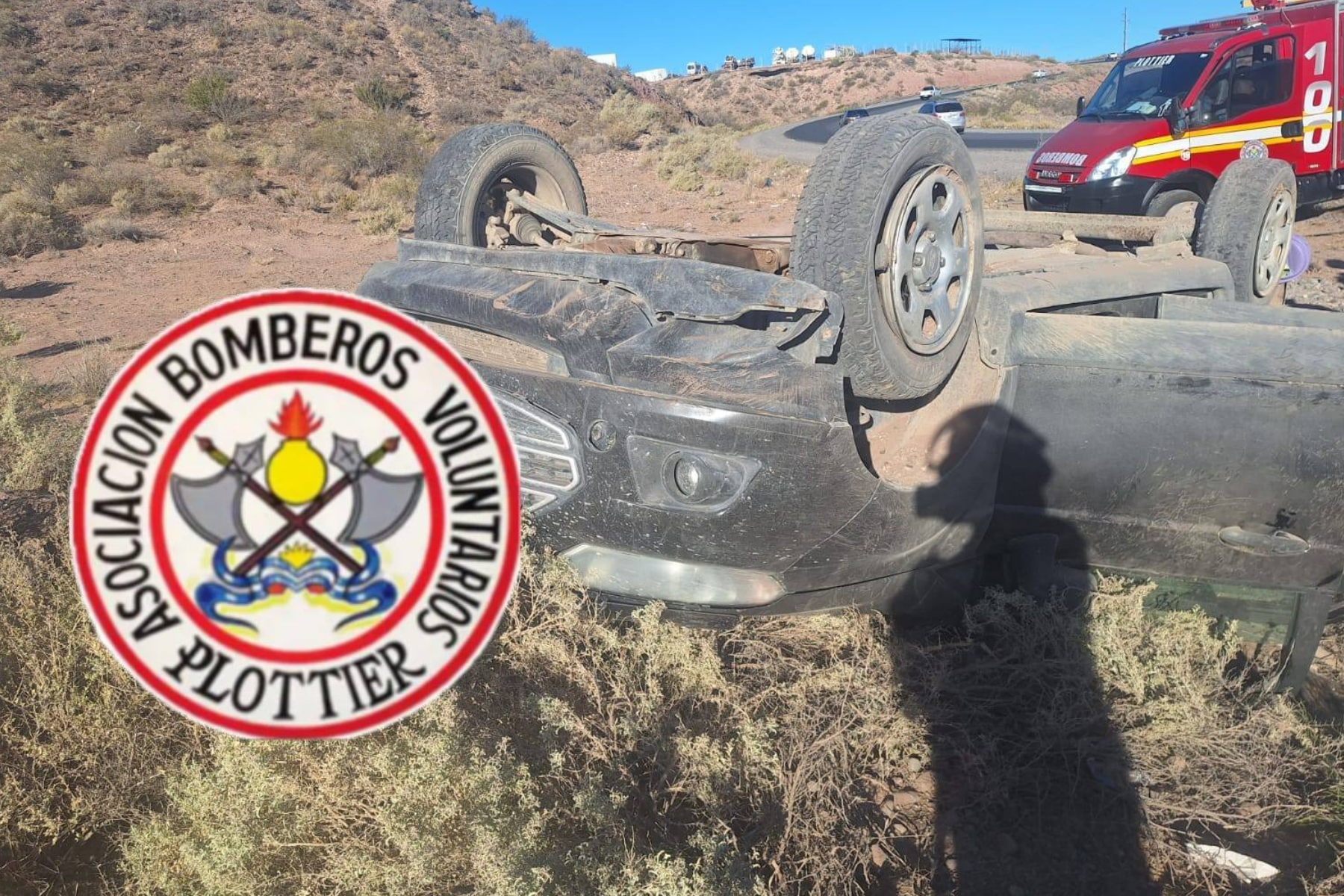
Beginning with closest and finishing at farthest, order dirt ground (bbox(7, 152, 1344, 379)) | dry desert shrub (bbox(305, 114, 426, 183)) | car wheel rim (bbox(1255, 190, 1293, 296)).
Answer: car wheel rim (bbox(1255, 190, 1293, 296)) < dirt ground (bbox(7, 152, 1344, 379)) < dry desert shrub (bbox(305, 114, 426, 183))

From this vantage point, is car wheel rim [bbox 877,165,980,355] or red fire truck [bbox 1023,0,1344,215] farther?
red fire truck [bbox 1023,0,1344,215]

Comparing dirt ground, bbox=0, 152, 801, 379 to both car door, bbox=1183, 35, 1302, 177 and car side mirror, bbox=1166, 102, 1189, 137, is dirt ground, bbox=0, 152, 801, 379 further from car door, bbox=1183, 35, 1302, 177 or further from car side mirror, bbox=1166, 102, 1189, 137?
car door, bbox=1183, 35, 1302, 177

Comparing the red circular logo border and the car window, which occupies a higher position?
the car window

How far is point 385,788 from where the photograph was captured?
191 cm

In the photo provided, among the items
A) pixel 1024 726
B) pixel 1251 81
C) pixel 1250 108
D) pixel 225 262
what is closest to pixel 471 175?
pixel 1024 726

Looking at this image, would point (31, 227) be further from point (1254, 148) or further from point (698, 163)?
point (1254, 148)

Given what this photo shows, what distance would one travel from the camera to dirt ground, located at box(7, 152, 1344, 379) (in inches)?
307

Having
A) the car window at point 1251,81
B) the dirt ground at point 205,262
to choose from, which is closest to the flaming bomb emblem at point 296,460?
the dirt ground at point 205,262

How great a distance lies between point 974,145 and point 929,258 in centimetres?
2420

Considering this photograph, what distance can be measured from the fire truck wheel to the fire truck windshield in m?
5.99

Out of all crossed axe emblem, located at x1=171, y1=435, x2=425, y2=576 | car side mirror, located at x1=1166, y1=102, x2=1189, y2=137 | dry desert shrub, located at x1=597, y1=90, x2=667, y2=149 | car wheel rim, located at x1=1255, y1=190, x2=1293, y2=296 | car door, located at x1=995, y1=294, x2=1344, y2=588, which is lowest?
car door, located at x1=995, y1=294, x2=1344, y2=588

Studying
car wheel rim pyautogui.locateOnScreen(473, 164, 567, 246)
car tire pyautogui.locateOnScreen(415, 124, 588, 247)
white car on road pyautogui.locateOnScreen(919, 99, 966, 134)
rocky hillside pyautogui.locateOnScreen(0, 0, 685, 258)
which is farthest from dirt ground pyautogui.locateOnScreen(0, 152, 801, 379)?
white car on road pyautogui.locateOnScreen(919, 99, 966, 134)

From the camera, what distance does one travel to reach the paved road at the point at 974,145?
19.8 meters

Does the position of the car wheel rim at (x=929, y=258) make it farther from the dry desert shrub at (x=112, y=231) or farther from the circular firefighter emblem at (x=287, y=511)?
the dry desert shrub at (x=112, y=231)
